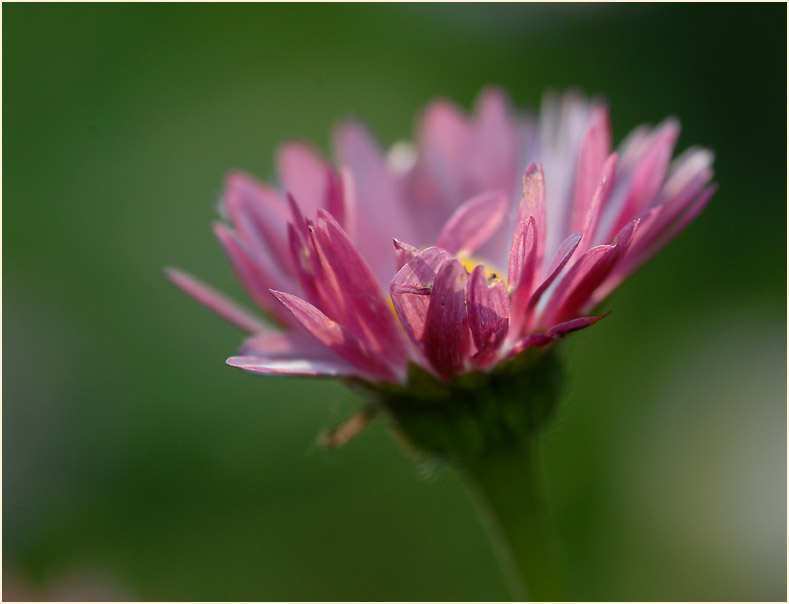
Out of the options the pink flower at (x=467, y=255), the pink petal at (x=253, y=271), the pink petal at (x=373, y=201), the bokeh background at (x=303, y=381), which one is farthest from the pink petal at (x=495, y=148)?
the pink petal at (x=253, y=271)

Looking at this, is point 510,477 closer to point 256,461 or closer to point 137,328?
point 256,461

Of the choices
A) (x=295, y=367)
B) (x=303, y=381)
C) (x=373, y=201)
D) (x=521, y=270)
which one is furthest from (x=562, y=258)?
(x=303, y=381)

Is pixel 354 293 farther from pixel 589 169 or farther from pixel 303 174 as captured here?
pixel 303 174

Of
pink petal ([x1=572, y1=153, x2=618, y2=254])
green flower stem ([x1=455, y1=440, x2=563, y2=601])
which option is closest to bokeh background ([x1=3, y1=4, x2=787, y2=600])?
green flower stem ([x1=455, y1=440, x2=563, y2=601])

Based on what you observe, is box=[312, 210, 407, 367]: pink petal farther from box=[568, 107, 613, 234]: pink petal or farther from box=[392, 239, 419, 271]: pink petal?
box=[568, 107, 613, 234]: pink petal

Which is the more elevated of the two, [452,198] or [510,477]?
[452,198]

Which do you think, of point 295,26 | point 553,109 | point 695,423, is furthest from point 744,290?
point 295,26
